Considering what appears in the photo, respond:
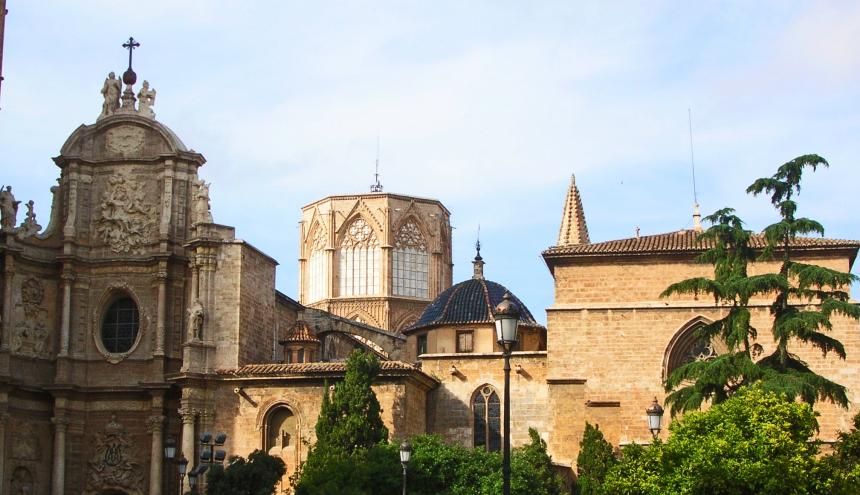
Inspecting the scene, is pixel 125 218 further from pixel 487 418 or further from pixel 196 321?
pixel 487 418

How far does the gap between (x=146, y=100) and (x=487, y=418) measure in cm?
1403

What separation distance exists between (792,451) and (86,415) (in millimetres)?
22286

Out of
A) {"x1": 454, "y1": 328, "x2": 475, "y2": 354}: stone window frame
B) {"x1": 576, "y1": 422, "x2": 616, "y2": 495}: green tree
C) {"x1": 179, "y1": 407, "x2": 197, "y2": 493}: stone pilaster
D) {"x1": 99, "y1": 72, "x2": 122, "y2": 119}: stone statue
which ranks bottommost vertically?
{"x1": 576, "y1": 422, "x2": 616, "y2": 495}: green tree

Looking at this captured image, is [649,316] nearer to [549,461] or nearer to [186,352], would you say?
[549,461]

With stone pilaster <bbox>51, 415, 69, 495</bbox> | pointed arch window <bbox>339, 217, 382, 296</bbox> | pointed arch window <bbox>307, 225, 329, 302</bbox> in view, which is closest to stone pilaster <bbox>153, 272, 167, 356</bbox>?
stone pilaster <bbox>51, 415, 69, 495</bbox>

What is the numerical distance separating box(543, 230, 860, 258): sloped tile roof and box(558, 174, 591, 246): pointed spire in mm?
4352

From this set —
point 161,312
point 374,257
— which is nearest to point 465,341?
point 161,312

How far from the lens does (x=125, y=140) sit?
45219mm

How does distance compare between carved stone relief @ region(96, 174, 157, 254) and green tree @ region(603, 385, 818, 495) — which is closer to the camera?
green tree @ region(603, 385, 818, 495)

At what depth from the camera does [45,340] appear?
144 feet

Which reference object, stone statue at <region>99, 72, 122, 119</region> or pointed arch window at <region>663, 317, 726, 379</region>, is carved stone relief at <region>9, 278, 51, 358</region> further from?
pointed arch window at <region>663, 317, 726, 379</region>

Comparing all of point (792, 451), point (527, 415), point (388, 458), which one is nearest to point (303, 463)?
point (388, 458)

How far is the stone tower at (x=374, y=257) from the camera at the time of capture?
6625 centimetres

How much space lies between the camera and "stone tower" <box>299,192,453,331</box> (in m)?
66.2
